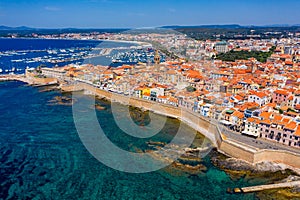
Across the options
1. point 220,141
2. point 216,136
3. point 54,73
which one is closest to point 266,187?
point 220,141

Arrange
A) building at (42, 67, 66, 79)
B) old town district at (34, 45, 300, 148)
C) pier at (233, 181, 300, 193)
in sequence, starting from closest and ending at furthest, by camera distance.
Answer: pier at (233, 181, 300, 193) < old town district at (34, 45, 300, 148) < building at (42, 67, 66, 79)

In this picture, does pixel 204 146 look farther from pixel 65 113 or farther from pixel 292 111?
pixel 65 113

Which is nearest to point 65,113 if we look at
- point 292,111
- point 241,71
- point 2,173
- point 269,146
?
point 2,173

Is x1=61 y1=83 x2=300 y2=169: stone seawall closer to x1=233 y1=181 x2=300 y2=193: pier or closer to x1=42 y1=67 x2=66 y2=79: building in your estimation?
x1=233 y1=181 x2=300 y2=193: pier

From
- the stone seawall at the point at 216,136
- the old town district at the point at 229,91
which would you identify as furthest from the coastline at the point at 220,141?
the old town district at the point at 229,91

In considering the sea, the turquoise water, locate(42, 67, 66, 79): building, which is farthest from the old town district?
the turquoise water

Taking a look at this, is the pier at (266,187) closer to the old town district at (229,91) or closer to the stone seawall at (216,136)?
the stone seawall at (216,136)
